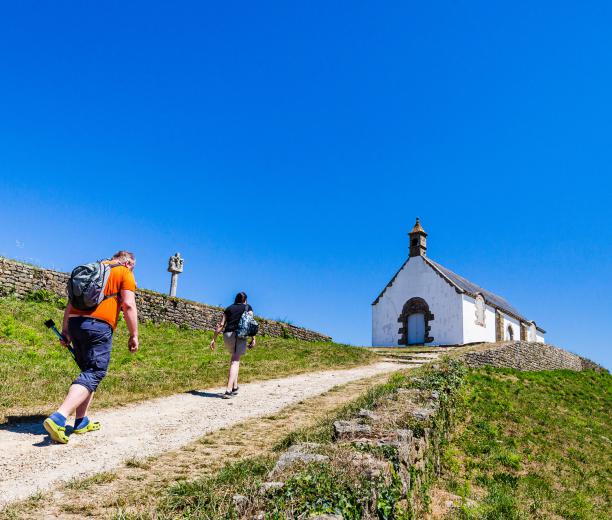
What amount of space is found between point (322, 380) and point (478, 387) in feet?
15.5

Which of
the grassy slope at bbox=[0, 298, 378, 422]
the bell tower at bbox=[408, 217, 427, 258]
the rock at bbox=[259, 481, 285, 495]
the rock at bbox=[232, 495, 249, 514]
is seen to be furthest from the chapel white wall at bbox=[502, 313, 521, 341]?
the rock at bbox=[232, 495, 249, 514]

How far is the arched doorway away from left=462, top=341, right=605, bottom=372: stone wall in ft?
24.0

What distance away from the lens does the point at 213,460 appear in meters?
5.05

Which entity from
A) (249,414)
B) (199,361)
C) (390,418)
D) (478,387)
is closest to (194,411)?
(249,414)

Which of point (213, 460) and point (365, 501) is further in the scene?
point (213, 460)

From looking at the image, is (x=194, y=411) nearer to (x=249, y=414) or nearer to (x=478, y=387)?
(x=249, y=414)

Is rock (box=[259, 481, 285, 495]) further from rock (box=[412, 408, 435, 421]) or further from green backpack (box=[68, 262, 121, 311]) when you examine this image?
green backpack (box=[68, 262, 121, 311])

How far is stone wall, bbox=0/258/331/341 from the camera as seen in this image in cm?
1612

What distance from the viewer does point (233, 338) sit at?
31.5 feet

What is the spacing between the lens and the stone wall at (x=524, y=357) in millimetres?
19019

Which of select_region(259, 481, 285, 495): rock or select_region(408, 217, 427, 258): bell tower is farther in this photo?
select_region(408, 217, 427, 258): bell tower

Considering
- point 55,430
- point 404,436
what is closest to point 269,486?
point 404,436

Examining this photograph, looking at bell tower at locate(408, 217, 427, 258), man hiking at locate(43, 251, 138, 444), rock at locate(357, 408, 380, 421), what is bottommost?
rock at locate(357, 408, 380, 421)

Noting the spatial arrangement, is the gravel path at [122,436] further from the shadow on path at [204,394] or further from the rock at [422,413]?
the rock at [422,413]
